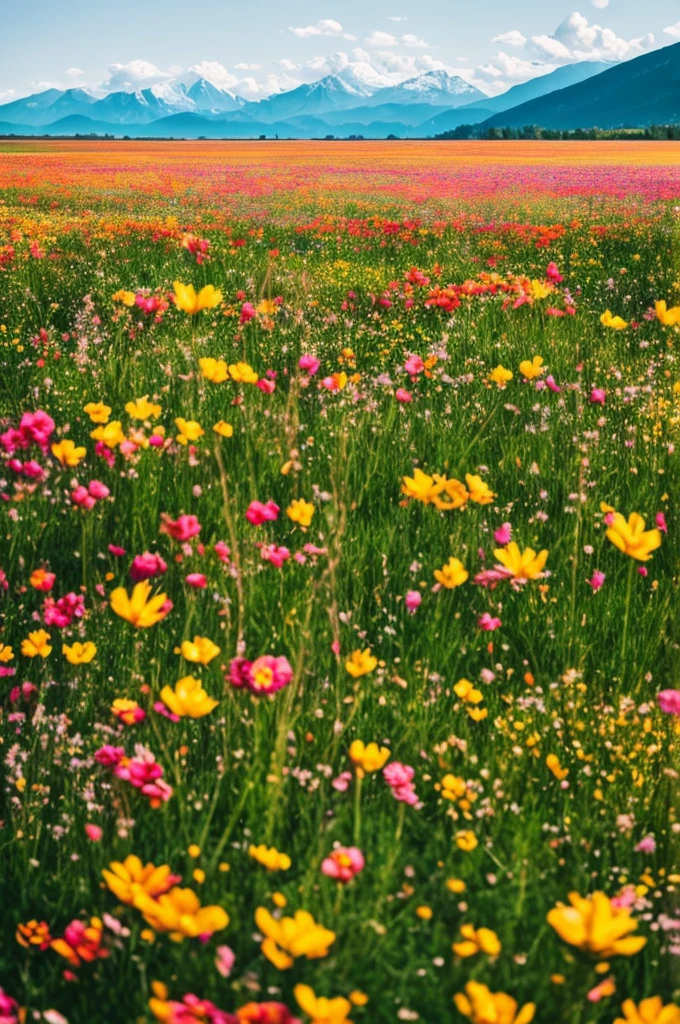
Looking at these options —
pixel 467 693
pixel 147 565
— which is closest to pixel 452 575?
pixel 467 693

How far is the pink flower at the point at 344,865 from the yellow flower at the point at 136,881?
0.27 m

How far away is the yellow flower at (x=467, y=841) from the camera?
5.15 ft

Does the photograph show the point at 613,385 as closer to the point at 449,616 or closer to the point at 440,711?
the point at 449,616

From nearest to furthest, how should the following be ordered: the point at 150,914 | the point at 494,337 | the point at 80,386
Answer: the point at 150,914
the point at 80,386
the point at 494,337

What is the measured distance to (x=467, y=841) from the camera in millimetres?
1613

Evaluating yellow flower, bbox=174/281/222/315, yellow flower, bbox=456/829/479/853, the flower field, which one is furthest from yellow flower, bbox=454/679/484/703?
yellow flower, bbox=174/281/222/315

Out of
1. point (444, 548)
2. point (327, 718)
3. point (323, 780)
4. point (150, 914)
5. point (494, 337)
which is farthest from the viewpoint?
point (494, 337)

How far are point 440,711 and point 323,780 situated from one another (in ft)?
1.38

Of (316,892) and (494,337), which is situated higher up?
(494,337)

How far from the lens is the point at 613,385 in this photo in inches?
180

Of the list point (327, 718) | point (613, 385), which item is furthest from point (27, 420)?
point (613, 385)

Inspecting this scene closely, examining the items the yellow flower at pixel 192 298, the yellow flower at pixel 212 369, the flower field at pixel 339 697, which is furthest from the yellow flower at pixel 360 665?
the yellow flower at pixel 192 298

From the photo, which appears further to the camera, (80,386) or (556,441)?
(80,386)

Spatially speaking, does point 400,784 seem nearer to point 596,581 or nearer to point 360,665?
point 360,665
